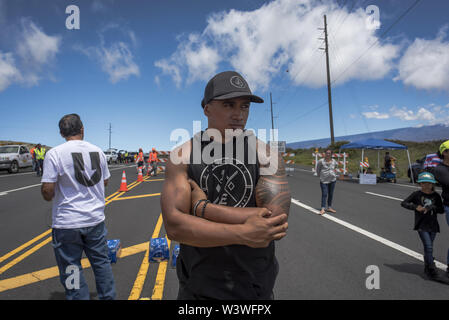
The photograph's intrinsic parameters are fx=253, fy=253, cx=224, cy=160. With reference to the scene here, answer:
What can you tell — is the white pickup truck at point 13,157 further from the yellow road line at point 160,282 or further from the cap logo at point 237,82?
the cap logo at point 237,82

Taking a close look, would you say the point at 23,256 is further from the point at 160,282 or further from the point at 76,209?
the point at 76,209

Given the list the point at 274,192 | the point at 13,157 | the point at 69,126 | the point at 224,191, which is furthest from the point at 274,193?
the point at 13,157

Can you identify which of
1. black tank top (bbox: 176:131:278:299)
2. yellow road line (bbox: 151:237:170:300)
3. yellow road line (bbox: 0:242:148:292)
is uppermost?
black tank top (bbox: 176:131:278:299)

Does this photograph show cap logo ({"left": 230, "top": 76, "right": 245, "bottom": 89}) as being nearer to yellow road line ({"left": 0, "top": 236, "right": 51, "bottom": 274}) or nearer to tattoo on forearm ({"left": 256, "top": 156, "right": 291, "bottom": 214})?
tattoo on forearm ({"left": 256, "top": 156, "right": 291, "bottom": 214})

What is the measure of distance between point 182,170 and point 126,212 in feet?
22.7

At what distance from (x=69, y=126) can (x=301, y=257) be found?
3.84 m

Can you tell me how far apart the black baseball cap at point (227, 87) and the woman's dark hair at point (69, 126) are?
1.89 meters

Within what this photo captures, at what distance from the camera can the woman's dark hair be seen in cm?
258

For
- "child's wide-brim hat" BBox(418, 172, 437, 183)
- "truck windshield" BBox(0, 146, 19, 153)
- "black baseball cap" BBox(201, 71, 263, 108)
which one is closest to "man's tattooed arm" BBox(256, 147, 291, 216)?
"black baseball cap" BBox(201, 71, 263, 108)

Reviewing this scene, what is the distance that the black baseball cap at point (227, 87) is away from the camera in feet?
4.27

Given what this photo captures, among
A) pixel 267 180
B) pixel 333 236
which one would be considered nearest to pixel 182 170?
pixel 267 180

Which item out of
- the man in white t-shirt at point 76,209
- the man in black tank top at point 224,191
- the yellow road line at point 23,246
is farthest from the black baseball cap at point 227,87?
the yellow road line at point 23,246

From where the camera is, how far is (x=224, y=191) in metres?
1.29
